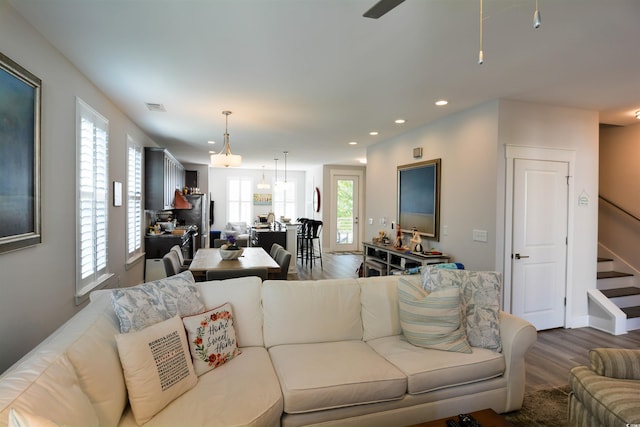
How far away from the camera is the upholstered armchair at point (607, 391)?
1.72 metres

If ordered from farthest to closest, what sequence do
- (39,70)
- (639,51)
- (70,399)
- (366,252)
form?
(366,252) → (639,51) → (39,70) → (70,399)

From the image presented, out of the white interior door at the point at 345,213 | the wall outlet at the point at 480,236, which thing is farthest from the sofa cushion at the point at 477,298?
the white interior door at the point at 345,213

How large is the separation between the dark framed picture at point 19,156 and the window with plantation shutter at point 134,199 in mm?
2517

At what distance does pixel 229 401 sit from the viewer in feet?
5.43

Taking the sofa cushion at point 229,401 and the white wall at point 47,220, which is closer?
the sofa cushion at point 229,401

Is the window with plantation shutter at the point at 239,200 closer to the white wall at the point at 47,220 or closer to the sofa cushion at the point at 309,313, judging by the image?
the white wall at the point at 47,220

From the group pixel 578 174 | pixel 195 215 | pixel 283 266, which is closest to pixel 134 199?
pixel 283 266

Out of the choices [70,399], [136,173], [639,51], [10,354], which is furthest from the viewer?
[136,173]

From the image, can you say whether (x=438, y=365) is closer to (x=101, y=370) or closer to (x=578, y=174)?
(x=101, y=370)

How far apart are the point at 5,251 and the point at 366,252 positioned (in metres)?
4.78

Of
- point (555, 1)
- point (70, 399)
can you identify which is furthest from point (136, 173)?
point (555, 1)

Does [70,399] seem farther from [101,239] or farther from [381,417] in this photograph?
[101,239]

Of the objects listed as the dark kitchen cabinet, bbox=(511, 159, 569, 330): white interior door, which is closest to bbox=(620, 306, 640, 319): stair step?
bbox=(511, 159, 569, 330): white interior door

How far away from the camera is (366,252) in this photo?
591cm
